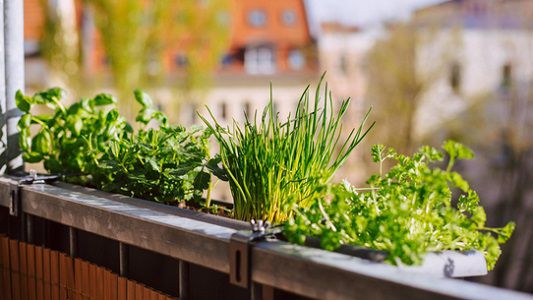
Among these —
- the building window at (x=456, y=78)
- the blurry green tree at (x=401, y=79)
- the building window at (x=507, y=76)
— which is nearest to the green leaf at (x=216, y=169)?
the blurry green tree at (x=401, y=79)

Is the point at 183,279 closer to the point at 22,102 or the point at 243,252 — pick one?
the point at 243,252

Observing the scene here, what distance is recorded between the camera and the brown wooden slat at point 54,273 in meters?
1.69

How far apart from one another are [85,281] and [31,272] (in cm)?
26

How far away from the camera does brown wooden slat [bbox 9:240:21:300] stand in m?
1.83

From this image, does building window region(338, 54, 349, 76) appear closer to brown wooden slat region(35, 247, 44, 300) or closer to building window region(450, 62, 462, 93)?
building window region(450, 62, 462, 93)

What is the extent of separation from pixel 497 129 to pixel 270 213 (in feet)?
73.4

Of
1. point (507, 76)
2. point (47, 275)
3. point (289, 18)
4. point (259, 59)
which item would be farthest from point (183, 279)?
point (289, 18)

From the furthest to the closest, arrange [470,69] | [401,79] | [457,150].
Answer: [470,69] < [401,79] < [457,150]

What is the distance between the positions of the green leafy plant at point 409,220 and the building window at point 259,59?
28.6 metres

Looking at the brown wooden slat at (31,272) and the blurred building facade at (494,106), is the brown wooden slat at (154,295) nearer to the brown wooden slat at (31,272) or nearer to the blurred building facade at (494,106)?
the brown wooden slat at (31,272)

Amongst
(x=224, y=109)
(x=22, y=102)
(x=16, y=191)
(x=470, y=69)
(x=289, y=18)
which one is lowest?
(x=224, y=109)

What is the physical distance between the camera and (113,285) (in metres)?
1.51

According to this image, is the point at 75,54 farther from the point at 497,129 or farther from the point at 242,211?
the point at 242,211

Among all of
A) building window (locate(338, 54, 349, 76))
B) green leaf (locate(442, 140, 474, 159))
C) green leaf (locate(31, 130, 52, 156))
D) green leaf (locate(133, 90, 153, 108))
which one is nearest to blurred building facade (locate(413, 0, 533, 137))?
building window (locate(338, 54, 349, 76))
